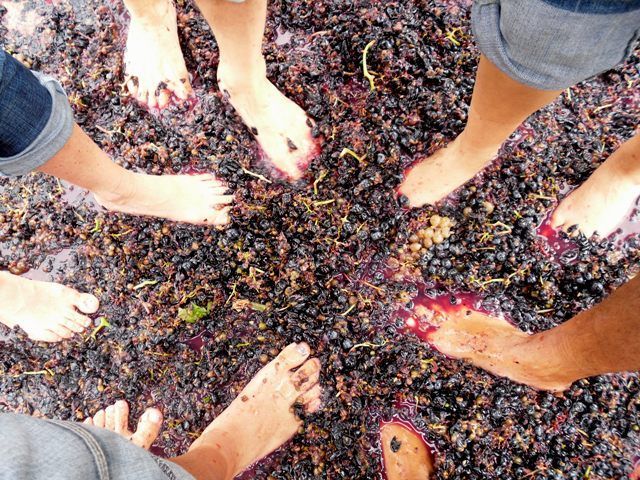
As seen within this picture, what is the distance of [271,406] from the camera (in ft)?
7.29

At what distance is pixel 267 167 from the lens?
7.75ft

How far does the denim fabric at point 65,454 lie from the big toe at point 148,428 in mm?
1073

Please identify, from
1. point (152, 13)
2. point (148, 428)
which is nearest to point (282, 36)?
point (152, 13)

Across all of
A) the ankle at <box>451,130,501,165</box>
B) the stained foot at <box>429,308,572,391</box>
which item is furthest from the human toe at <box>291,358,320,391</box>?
the ankle at <box>451,130,501,165</box>

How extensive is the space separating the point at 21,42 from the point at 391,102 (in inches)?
88.2

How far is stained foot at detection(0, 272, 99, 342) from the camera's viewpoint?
2.32m

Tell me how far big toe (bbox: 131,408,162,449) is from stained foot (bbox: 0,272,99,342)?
1.89ft

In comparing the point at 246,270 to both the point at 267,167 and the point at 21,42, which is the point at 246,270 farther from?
the point at 21,42

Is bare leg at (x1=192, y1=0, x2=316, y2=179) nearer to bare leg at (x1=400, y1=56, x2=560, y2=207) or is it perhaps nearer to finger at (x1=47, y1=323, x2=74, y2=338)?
bare leg at (x1=400, y1=56, x2=560, y2=207)

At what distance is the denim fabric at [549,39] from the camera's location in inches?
38.1

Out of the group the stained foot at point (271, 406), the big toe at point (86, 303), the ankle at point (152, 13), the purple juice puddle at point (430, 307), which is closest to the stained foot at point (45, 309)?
the big toe at point (86, 303)

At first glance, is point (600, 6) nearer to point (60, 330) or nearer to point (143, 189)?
point (143, 189)

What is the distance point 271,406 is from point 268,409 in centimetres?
2

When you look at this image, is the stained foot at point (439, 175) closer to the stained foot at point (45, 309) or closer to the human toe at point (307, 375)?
the human toe at point (307, 375)
